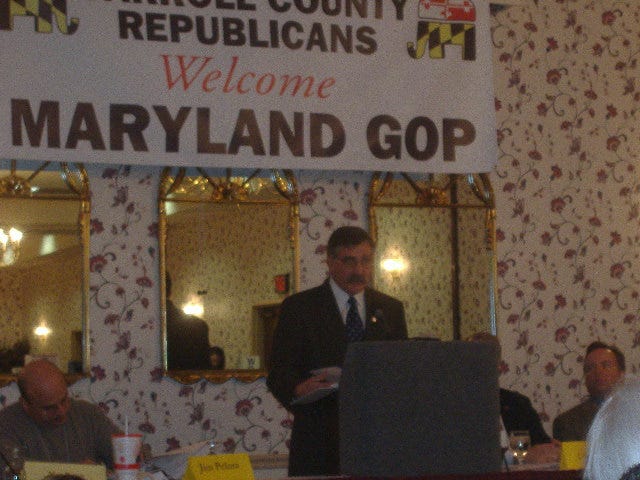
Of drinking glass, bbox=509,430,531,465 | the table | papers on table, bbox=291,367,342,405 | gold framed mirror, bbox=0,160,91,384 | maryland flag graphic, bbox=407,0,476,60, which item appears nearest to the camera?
the table

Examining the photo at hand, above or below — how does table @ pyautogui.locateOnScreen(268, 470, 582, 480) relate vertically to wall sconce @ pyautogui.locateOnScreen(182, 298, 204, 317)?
below

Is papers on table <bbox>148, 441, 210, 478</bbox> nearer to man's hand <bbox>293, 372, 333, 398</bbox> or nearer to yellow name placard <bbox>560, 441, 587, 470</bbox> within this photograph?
man's hand <bbox>293, 372, 333, 398</bbox>

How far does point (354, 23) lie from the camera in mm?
4594

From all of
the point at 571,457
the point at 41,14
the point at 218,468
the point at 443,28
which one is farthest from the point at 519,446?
the point at 41,14

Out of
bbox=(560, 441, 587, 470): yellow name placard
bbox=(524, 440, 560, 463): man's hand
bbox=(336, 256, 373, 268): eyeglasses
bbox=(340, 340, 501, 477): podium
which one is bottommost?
bbox=(524, 440, 560, 463): man's hand

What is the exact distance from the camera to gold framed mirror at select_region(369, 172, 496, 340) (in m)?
4.84

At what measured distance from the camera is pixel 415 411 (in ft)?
7.08

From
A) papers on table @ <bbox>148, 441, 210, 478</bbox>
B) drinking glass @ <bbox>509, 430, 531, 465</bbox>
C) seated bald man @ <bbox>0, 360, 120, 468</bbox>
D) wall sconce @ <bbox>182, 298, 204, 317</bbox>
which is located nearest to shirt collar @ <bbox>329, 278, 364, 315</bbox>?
drinking glass @ <bbox>509, 430, 531, 465</bbox>

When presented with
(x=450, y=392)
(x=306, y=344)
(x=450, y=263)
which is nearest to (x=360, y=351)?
(x=450, y=392)

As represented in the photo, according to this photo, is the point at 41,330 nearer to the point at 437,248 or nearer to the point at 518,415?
the point at 437,248

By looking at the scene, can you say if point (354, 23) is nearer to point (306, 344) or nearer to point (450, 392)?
point (306, 344)

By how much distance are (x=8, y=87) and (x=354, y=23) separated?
54.8 inches

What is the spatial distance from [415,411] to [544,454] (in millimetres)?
1121

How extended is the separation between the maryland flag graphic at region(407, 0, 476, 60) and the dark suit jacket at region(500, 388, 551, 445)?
1406 mm
